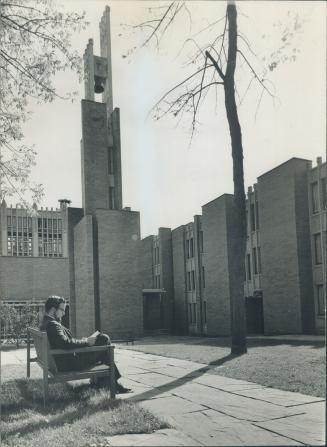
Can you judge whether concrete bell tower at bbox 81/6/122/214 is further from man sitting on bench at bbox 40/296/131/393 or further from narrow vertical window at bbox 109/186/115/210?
man sitting on bench at bbox 40/296/131/393

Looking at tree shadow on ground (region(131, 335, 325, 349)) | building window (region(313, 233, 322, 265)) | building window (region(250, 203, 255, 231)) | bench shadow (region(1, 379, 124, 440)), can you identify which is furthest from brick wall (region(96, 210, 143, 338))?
bench shadow (region(1, 379, 124, 440))

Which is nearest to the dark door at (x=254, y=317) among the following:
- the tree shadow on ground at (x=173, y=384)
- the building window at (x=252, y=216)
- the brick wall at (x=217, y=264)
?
the brick wall at (x=217, y=264)

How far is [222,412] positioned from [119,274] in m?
19.4

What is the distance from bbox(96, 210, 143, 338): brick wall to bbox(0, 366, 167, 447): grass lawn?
1732 centimetres

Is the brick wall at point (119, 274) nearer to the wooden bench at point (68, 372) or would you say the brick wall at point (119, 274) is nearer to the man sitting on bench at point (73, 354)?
the man sitting on bench at point (73, 354)

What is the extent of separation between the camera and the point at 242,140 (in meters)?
9.04

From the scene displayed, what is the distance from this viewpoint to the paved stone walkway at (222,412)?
3572 millimetres

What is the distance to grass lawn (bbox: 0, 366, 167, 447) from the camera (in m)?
3.88

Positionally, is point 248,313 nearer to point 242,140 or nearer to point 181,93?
point 242,140

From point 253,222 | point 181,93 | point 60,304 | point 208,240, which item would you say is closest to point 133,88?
point 181,93

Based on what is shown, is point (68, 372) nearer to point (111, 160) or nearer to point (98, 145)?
point (98, 145)

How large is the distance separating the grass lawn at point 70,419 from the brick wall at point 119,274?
56.8 ft

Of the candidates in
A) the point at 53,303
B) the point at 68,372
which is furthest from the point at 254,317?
the point at 68,372

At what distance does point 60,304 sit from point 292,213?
63.1 feet
